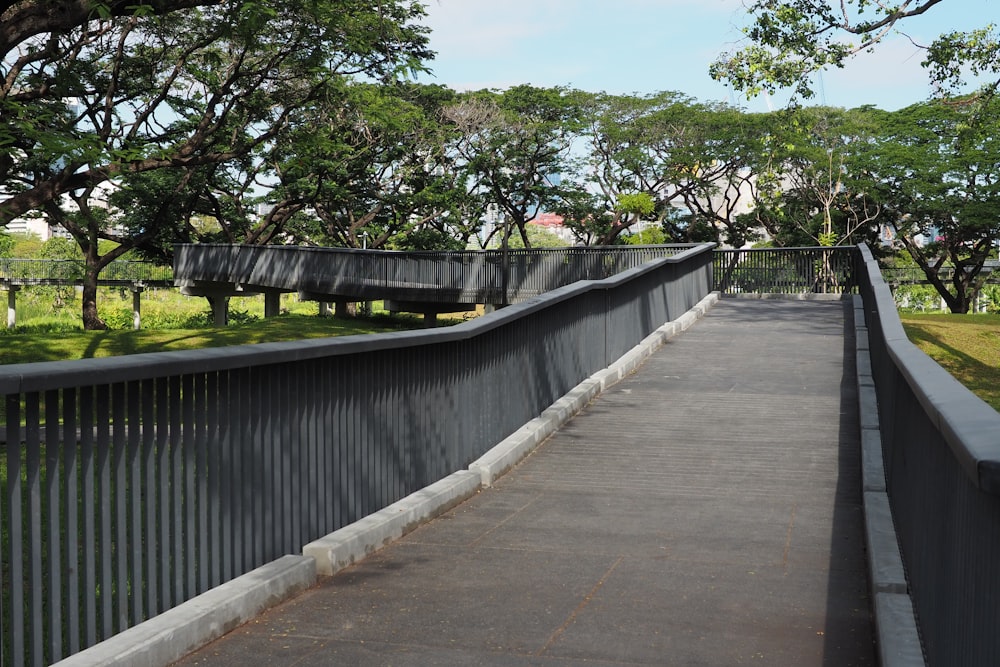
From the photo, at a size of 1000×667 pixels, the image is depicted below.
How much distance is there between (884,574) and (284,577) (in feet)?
9.66

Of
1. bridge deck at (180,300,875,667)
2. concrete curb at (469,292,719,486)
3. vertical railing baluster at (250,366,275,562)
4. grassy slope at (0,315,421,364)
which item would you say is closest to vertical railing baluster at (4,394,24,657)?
bridge deck at (180,300,875,667)

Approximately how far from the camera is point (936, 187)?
48.5 metres

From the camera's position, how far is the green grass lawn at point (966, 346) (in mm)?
19703

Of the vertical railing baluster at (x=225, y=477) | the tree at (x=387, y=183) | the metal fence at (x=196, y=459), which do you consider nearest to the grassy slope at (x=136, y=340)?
the tree at (x=387, y=183)

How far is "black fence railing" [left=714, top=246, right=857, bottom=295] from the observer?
29.9 metres

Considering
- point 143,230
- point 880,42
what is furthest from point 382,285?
point 880,42

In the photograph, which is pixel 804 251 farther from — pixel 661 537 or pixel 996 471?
pixel 996 471

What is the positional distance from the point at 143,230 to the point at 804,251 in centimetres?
3181

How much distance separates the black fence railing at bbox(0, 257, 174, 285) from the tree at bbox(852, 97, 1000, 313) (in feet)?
124

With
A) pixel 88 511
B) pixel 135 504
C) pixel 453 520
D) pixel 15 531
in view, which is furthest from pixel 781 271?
pixel 15 531

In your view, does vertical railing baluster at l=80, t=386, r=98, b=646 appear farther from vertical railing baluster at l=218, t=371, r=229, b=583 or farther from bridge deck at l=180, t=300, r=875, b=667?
vertical railing baluster at l=218, t=371, r=229, b=583

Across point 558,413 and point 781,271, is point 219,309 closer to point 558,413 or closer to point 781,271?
point 781,271

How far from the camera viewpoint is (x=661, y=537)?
22.4 ft

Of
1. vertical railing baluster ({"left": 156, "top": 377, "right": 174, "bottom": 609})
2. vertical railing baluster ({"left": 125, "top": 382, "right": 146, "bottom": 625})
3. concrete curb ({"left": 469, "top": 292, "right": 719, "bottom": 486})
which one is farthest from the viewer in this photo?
concrete curb ({"left": 469, "top": 292, "right": 719, "bottom": 486})
